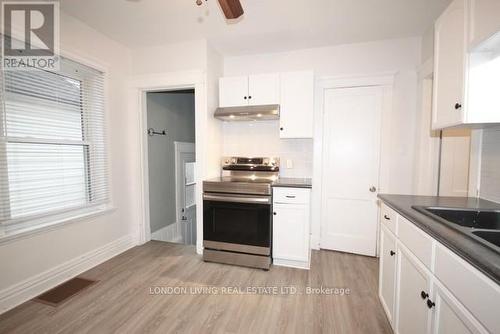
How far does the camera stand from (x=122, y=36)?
9.07 feet

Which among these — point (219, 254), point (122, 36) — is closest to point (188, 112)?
point (122, 36)

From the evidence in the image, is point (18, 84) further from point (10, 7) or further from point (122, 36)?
point (122, 36)

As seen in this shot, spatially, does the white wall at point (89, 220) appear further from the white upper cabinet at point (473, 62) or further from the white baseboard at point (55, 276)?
the white upper cabinet at point (473, 62)

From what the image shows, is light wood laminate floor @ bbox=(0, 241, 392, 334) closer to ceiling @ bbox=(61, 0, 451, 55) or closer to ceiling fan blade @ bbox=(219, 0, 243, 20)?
ceiling fan blade @ bbox=(219, 0, 243, 20)

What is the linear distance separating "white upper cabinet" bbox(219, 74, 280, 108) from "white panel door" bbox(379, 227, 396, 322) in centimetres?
185

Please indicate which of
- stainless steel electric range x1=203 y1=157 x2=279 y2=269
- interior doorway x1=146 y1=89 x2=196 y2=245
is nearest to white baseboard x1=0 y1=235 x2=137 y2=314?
interior doorway x1=146 y1=89 x2=196 y2=245

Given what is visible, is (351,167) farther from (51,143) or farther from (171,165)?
(51,143)

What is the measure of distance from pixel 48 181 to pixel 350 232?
3392mm

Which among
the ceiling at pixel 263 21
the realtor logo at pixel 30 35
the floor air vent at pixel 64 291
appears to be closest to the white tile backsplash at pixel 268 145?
the ceiling at pixel 263 21

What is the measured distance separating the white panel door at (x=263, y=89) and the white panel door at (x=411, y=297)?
203cm

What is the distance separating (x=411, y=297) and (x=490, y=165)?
1.18m

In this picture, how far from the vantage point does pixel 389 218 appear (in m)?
1.78

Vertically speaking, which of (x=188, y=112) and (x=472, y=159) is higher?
(x=188, y=112)

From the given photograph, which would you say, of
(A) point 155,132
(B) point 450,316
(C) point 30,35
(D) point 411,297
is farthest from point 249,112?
(B) point 450,316
